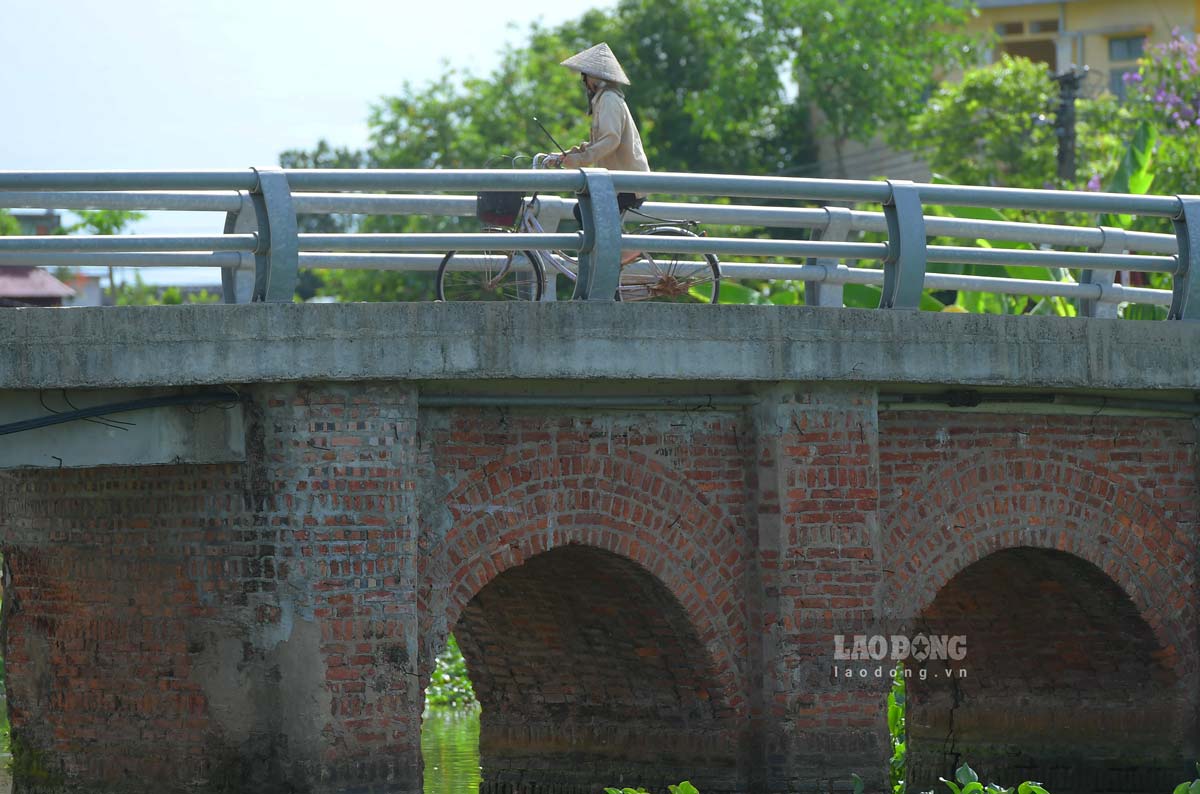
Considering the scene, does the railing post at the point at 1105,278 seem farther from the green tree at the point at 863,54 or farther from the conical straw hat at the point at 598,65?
the green tree at the point at 863,54

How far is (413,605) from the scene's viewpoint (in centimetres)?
907

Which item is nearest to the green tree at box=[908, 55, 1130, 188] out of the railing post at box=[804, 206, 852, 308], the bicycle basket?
the railing post at box=[804, 206, 852, 308]

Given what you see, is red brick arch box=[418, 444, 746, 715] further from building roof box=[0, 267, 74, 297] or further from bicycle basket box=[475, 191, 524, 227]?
building roof box=[0, 267, 74, 297]

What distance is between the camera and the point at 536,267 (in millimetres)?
10430

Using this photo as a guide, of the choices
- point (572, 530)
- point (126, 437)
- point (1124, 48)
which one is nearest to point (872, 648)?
point (572, 530)

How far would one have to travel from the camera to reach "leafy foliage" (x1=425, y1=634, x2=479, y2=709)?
2017cm

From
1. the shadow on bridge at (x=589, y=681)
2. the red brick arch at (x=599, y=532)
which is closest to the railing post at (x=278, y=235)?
the red brick arch at (x=599, y=532)

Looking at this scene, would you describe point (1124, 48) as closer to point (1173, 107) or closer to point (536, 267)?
point (1173, 107)

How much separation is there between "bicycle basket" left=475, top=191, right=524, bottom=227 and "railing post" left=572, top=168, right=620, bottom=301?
37.0 inches

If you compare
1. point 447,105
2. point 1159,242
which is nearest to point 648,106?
point 447,105

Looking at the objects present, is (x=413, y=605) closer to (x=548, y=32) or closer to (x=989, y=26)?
(x=548, y=32)

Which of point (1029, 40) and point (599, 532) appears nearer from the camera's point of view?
point (599, 532)

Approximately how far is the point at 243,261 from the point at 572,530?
2155 millimetres

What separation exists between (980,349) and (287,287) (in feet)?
12.5
